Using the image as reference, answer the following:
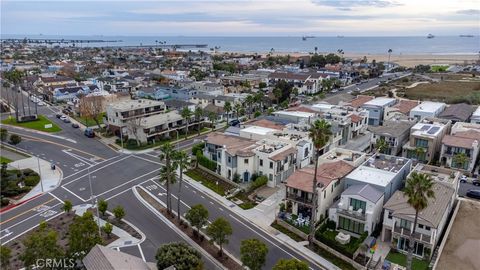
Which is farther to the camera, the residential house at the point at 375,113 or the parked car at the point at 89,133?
the residential house at the point at 375,113

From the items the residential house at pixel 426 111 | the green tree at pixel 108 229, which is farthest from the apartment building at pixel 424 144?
the green tree at pixel 108 229

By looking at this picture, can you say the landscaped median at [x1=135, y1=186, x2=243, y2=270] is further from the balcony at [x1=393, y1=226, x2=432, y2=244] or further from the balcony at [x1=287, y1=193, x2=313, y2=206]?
the balcony at [x1=393, y1=226, x2=432, y2=244]

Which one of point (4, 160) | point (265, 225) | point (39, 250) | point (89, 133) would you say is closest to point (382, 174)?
point (265, 225)

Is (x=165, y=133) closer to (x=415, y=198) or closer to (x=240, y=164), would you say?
(x=240, y=164)

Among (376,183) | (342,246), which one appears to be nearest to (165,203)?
(342,246)

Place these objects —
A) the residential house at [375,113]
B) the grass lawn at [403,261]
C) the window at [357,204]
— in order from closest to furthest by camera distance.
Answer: the grass lawn at [403,261]
the window at [357,204]
the residential house at [375,113]

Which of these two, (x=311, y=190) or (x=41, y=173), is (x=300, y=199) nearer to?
(x=311, y=190)

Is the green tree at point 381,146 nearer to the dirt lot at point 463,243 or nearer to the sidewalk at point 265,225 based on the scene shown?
the dirt lot at point 463,243
